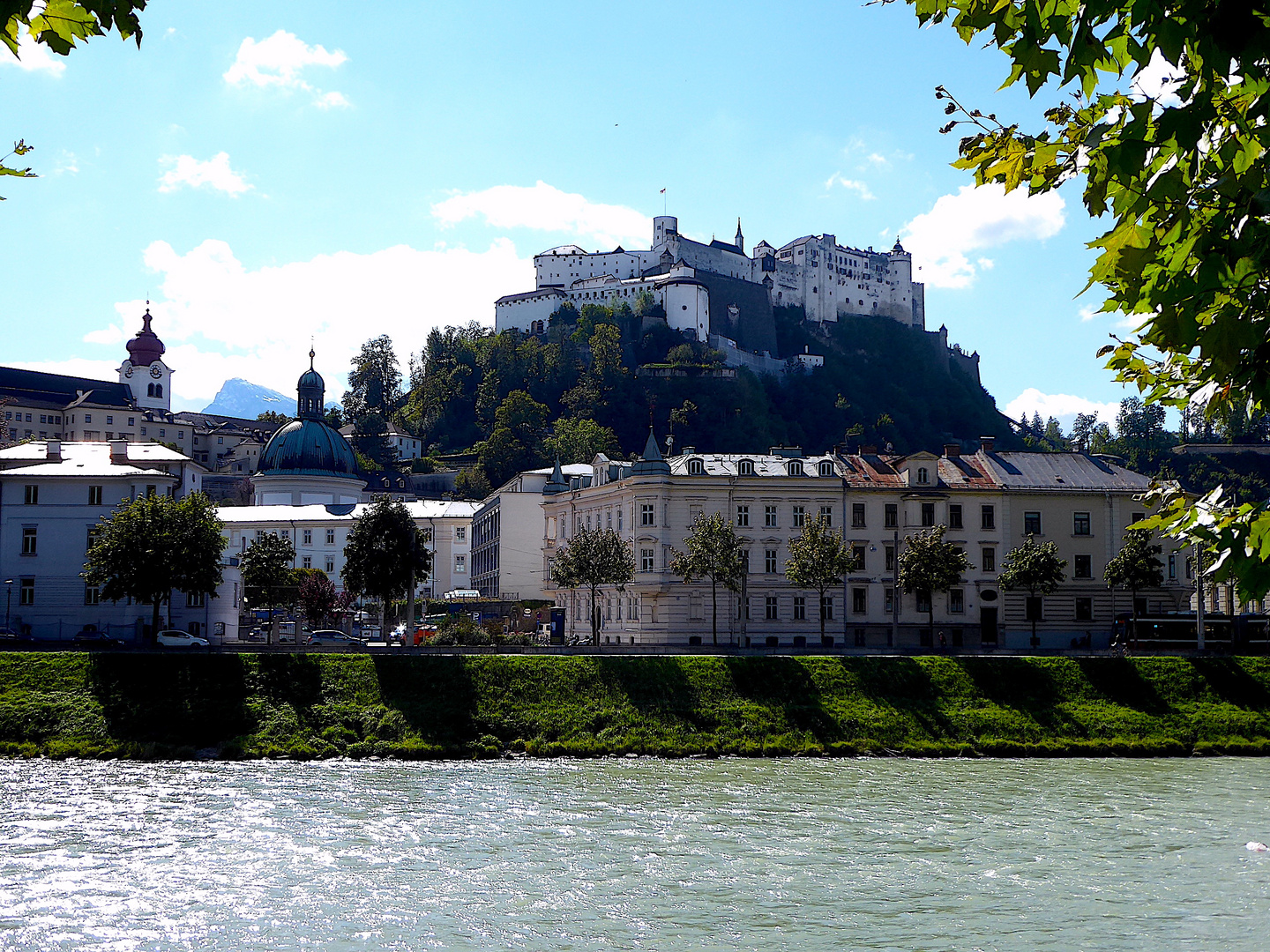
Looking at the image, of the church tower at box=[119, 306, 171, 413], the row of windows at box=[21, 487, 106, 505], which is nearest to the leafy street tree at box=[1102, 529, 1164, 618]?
the row of windows at box=[21, 487, 106, 505]

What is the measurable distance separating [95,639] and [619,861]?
38.8m

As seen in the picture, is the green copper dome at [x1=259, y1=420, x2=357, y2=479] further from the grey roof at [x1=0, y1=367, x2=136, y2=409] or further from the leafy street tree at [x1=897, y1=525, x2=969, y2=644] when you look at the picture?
the leafy street tree at [x1=897, y1=525, x2=969, y2=644]

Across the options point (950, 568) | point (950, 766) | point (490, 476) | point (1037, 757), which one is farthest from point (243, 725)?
point (490, 476)

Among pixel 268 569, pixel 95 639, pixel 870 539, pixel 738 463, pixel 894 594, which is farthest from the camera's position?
pixel 268 569

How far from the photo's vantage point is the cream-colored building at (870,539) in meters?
64.1

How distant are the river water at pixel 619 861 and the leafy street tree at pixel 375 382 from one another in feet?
465

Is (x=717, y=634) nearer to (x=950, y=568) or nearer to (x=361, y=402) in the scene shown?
(x=950, y=568)

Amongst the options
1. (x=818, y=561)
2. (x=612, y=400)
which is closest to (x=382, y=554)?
(x=818, y=561)

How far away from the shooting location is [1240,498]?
934 cm

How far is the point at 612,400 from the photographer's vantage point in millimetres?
161375

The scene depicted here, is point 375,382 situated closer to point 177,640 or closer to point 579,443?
point 579,443

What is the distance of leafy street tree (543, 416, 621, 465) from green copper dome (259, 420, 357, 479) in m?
25.2

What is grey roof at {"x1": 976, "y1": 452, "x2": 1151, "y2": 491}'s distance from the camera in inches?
2672

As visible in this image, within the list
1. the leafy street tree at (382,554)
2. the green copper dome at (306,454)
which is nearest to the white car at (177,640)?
the leafy street tree at (382,554)
